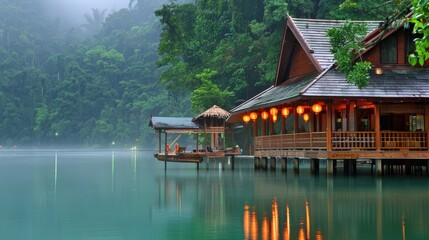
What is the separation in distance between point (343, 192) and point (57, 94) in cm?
8783

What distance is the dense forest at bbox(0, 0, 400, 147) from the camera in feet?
148

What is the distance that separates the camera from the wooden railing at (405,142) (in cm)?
2261

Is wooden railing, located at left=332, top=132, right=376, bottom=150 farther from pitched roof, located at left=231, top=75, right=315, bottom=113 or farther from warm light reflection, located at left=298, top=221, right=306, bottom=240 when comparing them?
warm light reflection, located at left=298, top=221, right=306, bottom=240

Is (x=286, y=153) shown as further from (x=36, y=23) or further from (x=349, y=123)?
(x=36, y=23)

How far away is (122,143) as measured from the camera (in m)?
97.9

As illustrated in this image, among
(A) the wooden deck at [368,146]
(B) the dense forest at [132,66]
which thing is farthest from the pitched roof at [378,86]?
(B) the dense forest at [132,66]

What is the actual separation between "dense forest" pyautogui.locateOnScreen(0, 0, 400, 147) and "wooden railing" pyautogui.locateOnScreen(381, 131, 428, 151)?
1582 centimetres

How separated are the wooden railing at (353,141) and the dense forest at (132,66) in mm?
16149

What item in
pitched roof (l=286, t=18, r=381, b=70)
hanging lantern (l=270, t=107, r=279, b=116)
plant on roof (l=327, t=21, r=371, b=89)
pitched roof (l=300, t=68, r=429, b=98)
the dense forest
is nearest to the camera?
plant on roof (l=327, t=21, r=371, b=89)

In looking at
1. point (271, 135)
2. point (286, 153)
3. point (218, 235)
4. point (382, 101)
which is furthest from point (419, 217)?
point (271, 135)

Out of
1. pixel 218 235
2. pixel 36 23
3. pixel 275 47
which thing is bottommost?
pixel 218 235

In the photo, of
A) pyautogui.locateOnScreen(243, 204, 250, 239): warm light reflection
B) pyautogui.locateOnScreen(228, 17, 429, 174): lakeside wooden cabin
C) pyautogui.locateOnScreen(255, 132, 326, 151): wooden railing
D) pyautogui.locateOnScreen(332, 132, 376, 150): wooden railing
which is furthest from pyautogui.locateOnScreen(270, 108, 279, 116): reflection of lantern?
pyautogui.locateOnScreen(243, 204, 250, 239): warm light reflection

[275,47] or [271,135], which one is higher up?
[275,47]

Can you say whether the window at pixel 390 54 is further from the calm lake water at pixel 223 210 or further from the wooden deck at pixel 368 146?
the calm lake water at pixel 223 210
